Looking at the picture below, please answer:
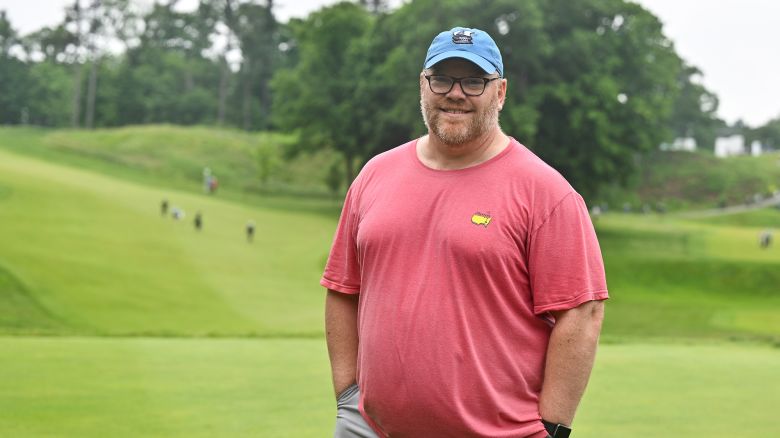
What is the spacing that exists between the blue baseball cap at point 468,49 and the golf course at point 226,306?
3473mm

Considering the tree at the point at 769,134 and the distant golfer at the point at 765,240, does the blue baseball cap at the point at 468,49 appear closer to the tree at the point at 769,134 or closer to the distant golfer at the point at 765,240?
the distant golfer at the point at 765,240

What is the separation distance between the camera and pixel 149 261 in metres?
28.0

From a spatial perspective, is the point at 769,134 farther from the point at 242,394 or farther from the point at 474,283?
the point at 474,283

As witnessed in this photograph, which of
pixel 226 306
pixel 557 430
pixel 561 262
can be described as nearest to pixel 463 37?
pixel 561 262

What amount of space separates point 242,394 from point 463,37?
16.2ft

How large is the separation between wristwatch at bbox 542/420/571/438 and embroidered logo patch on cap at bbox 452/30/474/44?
1316mm

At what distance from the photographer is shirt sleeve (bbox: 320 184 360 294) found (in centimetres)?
378

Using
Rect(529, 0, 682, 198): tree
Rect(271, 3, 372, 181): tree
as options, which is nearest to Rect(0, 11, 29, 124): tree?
Rect(271, 3, 372, 181): tree

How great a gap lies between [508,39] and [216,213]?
1445 centimetres

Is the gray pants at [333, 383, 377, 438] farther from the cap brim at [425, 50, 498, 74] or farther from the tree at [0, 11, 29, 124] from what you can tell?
the tree at [0, 11, 29, 124]

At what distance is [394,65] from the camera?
151 ft

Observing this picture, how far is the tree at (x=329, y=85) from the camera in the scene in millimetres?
53656

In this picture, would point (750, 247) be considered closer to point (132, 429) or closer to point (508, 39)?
point (508, 39)

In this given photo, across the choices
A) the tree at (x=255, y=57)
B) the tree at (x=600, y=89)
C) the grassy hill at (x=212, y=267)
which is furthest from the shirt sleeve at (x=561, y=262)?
the tree at (x=255, y=57)
